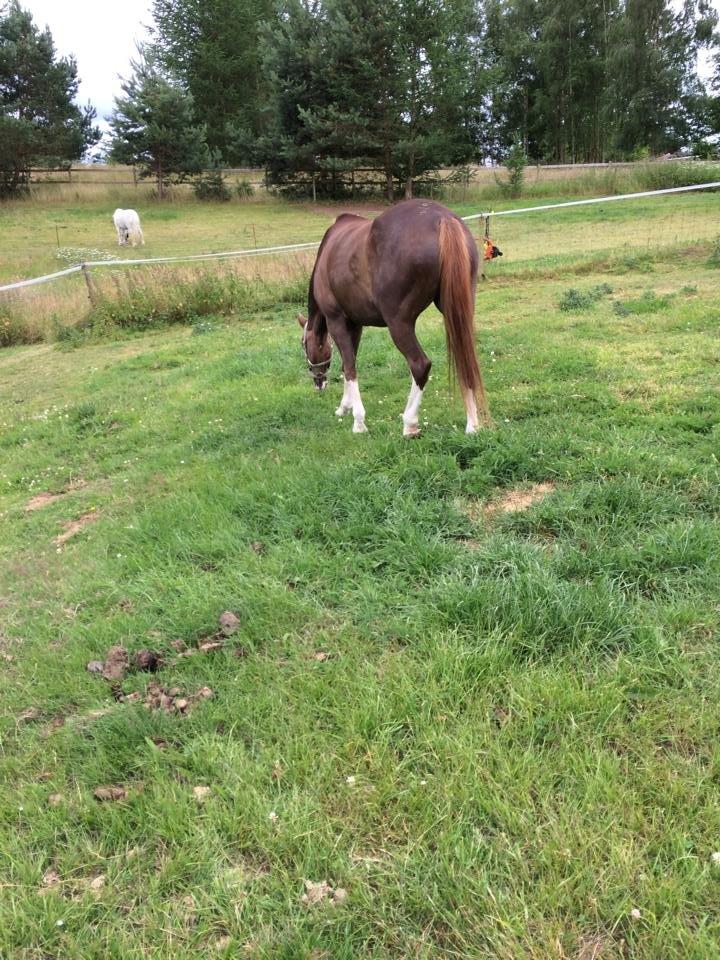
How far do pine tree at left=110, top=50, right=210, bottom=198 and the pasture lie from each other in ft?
110

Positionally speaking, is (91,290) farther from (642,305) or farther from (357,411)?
(642,305)

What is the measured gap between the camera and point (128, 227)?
73.4 ft

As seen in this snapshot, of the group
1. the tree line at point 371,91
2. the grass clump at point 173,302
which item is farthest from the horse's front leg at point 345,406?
the tree line at point 371,91

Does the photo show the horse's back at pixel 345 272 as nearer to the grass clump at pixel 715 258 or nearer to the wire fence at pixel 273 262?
the wire fence at pixel 273 262

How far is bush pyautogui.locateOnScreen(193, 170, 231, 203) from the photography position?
1316 inches

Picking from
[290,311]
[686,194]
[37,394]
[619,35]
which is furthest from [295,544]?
[619,35]

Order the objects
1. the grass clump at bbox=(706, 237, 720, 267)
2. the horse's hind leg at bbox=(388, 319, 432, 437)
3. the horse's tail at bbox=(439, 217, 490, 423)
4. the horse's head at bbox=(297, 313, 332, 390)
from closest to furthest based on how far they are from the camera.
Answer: the horse's tail at bbox=(439, 217, 490, 423), the horse's hind leg at bbox=(388, 319, 432, 437), the horse's head at bbox=(297, 313, 332, 390), the grass clump at bbox=(706, 237, 720, 267)

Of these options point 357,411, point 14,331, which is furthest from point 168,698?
point 14,331

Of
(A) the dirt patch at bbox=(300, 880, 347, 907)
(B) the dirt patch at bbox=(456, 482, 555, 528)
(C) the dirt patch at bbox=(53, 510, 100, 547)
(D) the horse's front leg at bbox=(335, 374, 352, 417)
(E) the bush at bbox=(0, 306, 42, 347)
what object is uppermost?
(E) the bush at bbox=(0, 306, 42, 347)

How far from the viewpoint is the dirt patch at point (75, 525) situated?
165 inches

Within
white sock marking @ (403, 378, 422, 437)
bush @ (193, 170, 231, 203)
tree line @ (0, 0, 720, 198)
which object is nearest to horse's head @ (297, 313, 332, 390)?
white sock marking @ (403, 378, 422, 437)

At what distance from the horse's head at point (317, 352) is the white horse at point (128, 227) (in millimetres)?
19586

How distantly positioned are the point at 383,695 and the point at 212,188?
36.9 m

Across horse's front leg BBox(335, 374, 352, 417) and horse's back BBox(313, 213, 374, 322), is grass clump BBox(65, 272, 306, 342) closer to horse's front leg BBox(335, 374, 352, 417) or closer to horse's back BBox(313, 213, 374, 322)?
horse's back BBox(313, 213, 374, 322)
